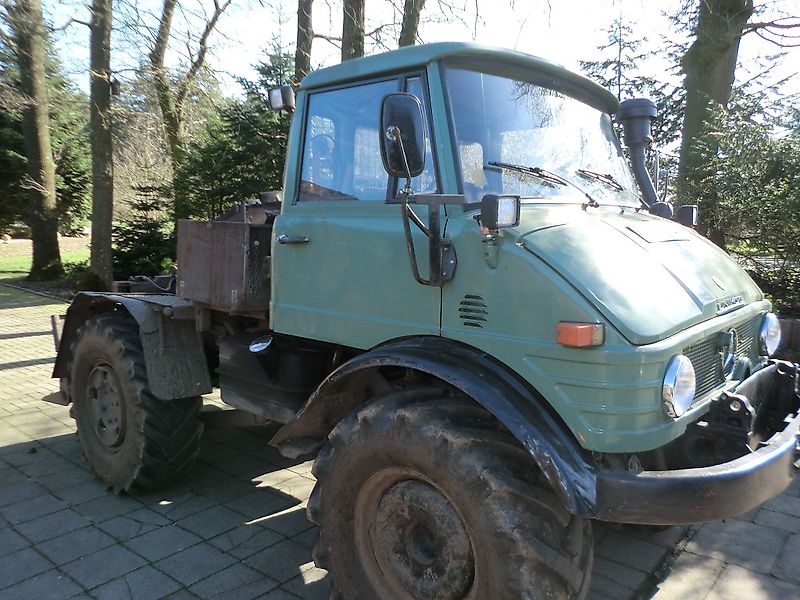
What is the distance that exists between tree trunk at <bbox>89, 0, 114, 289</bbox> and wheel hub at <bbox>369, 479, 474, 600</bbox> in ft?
38.5

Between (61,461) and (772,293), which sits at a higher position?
(772,293)

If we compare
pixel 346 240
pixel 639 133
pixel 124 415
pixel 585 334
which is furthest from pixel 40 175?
pixel 585 334

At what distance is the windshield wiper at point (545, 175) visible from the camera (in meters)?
2.83

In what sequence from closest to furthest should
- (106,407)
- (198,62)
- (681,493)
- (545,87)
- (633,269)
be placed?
(681,493)
(633,269)
(545,87)
(106,407)
(198,62)

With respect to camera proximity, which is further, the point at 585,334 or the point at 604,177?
the point at 604,177

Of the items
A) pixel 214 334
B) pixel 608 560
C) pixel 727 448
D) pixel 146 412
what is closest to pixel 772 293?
pixel 608 560

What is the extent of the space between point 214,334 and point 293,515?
1.39 metres

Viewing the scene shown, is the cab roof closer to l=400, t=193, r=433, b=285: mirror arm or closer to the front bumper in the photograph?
l=400, t=193, r=433, b=285: mirror arm

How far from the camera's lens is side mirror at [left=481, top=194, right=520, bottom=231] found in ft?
7.56

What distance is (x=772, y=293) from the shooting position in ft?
27.1

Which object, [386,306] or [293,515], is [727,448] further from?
[293,515]

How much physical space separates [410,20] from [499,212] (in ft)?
24.8

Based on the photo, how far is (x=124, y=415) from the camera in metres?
4.29

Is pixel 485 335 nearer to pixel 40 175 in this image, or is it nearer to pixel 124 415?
pixel 124 415
